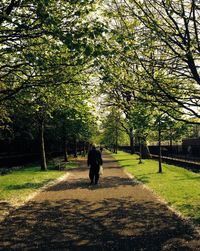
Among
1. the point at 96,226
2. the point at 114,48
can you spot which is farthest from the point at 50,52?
the point at 96,226

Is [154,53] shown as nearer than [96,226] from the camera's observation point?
No

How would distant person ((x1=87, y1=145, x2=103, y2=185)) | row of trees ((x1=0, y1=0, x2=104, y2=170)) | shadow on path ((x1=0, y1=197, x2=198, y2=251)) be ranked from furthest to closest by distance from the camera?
distant person ((x1=87, y1=145, x2=103, y2=185)) < row of trees ((x1=0, y1=0, x2=104, y2=170)) < shadow on path ((x1=0, y1=197, x2=198, y2=251))

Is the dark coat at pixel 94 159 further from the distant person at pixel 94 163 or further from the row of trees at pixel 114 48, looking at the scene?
the row of trees at pixel 114 48

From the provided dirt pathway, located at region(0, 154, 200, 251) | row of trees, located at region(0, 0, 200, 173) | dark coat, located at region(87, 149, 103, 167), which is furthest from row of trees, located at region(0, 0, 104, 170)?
dirt pathway, located at region(0, 154, 200, 251)

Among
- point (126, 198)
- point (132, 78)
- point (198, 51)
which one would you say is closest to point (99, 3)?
point (132, 78)

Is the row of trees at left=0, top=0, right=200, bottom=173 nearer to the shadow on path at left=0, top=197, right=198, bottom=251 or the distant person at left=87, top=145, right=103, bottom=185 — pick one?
the shadow on path at left=0, top=197, right=198, bottom=251

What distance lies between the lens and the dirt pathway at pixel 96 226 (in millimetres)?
6758

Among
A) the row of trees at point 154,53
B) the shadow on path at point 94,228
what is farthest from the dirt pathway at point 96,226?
the row of trees at point 154,53

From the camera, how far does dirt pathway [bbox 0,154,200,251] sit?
6.76m

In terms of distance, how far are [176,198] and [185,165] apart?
19162 millimetres

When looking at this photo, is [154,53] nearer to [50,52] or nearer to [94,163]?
[50,52]

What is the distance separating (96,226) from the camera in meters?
8.28

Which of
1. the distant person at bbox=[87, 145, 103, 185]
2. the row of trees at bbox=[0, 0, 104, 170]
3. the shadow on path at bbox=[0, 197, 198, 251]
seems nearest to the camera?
the shadow on path at bbox=[0, 197, 198, 251]

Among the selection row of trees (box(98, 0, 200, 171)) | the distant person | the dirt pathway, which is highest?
row of trees (box(98, 0, 200, 171))
